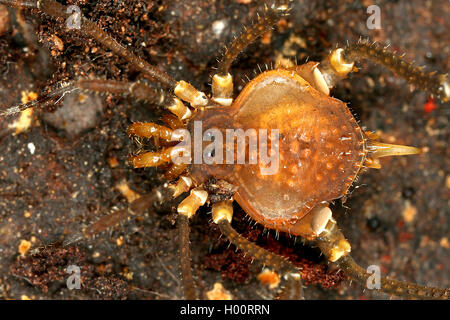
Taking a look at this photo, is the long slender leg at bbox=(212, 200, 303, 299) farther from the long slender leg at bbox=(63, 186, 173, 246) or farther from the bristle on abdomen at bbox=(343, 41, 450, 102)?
the bristle on abdomen at bbox=(343, 41, 450, 102)

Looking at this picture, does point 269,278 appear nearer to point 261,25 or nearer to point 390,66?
point 390,66

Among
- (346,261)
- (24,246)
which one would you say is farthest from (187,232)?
(24,246)

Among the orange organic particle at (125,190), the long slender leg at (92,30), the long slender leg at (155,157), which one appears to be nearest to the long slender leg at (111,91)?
the long slender leg at (92,30)

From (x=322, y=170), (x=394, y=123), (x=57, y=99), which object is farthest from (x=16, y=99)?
→ (x=394, y=123)

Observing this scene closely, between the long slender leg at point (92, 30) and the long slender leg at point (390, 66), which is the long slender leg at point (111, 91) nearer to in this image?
the long slender leg at point (92, 30)

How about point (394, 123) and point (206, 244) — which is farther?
point (394, 123)

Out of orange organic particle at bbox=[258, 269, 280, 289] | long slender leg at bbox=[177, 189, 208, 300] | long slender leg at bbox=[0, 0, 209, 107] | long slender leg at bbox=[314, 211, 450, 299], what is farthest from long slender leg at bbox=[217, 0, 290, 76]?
orange organic particle at bbox=[258, 269, 280, 289]

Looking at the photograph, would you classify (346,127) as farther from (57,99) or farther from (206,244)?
(57,99)
